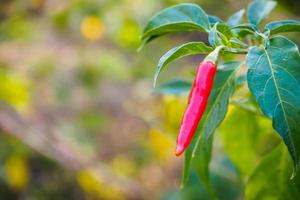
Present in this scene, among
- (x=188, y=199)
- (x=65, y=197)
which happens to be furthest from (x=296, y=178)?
(x=65, y=197)

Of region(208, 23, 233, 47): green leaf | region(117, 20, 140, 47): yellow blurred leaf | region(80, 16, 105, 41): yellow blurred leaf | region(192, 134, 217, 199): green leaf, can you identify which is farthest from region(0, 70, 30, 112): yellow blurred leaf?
region(208, 23, 233, 47): green leaf

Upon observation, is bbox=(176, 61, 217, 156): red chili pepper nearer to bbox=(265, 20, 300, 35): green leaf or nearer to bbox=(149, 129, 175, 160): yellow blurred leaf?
bbox=(265, 20, 300, 35): green leaf

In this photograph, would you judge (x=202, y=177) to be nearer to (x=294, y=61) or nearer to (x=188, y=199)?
(x=294, y=61)

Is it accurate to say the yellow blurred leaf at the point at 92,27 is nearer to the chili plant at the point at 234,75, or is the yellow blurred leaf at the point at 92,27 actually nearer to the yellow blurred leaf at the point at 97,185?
the yellow blurred leaf at the point at 97,185

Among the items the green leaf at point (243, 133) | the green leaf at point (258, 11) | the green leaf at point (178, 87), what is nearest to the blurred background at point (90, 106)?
the green leaf at point (243, 133)

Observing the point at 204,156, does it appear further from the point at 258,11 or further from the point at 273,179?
the point at 258,11

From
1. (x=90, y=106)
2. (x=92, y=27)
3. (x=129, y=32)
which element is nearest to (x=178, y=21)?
(x=129, y=32)
